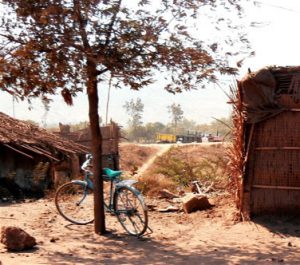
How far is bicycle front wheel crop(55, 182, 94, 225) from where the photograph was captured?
834 cm

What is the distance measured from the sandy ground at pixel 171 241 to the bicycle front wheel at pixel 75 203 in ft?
0.60

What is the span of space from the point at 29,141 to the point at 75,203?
5.47m

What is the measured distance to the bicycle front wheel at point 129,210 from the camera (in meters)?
7.34

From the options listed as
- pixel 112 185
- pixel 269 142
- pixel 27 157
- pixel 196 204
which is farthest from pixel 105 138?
pixel 269 142

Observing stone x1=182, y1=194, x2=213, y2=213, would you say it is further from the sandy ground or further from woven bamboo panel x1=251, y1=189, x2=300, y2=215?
woven bamboo panel x1=251, y1=189, x2=300, y2=215

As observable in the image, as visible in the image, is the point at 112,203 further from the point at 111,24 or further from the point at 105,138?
the point at 105,138

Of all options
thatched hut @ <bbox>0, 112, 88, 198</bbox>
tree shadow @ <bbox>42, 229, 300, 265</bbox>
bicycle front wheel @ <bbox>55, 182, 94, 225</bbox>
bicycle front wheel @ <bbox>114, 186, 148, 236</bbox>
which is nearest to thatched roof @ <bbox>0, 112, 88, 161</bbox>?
thatched hut @ <bbox>0, 112, 88, 198</bbox>

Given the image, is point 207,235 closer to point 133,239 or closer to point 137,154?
point 133,239

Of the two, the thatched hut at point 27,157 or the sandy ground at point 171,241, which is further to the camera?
the thatched hut at point 27,157

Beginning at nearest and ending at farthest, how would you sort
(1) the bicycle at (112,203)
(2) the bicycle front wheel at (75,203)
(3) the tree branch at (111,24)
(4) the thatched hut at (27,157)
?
(3) the tree branch at (111,24) < (1) the bicycle at (112,203) < (2) the bicycle front wheel at (75,203) < (4) the thatched hut at (27,157)

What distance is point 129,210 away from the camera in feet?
24.1

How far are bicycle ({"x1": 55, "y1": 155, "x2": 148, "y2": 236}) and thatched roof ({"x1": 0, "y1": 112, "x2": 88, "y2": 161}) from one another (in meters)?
4.33

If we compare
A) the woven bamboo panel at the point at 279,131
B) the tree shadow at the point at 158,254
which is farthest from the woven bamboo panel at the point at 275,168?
the tree shadow at the point at 158,254

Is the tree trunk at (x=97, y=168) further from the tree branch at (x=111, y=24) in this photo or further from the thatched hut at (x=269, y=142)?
the thatched hut at (x=269, y=142)
